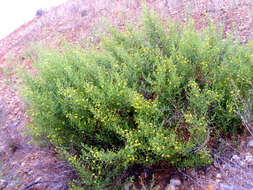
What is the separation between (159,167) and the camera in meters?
2.60

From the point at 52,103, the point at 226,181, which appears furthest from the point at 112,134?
the point at 226,181

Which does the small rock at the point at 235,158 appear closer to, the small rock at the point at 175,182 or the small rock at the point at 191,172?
the small rock at the point at 191,172

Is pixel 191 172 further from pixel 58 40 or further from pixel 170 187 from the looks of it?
pixel 58 40

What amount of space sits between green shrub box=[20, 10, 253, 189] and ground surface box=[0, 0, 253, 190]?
1.37 feet

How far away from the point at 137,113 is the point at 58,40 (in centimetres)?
542

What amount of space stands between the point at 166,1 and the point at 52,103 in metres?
5.70

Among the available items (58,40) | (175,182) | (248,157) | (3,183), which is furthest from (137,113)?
(58,40)

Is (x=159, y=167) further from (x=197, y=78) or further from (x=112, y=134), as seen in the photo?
(x=197, y=78)

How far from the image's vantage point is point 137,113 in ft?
8.64

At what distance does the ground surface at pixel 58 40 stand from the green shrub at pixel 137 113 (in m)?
0.42

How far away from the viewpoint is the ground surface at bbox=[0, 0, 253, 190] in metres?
2.92

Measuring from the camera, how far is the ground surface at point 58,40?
292cm

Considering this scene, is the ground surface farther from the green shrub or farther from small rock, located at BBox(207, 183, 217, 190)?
the green shrub

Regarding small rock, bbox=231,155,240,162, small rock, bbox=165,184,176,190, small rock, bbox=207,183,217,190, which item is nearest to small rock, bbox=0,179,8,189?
small rock, bbox=165,184,176,190
